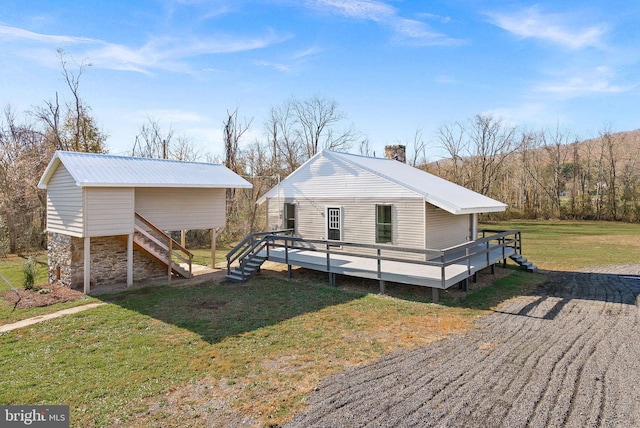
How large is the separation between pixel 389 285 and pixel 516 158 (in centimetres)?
3612

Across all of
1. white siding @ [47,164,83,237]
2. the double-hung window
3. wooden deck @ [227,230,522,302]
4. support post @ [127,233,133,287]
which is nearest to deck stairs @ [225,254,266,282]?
wooden deck @ [227,230,522,302]

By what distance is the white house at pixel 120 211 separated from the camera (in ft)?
35.5

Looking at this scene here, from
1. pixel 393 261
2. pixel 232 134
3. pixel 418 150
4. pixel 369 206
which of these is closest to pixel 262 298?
pixel 393 261

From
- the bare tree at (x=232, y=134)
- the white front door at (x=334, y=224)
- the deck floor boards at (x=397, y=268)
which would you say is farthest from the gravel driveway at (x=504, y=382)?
the bare tree at (x=232, y=134)

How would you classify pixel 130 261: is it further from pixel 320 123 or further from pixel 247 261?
pixel 320 123

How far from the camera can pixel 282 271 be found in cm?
1429

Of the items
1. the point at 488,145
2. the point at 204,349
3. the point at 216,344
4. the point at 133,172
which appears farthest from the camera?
the point at 488,145

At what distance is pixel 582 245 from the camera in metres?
20.2

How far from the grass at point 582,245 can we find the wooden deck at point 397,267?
3958 millimetres

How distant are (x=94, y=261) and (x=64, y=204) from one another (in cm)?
215

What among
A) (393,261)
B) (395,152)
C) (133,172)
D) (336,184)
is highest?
(395,152)

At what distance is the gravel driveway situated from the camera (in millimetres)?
4305

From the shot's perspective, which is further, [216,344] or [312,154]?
[312,154]

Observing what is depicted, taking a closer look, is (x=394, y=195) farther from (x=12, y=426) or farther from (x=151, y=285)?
(x=12, y=426)
